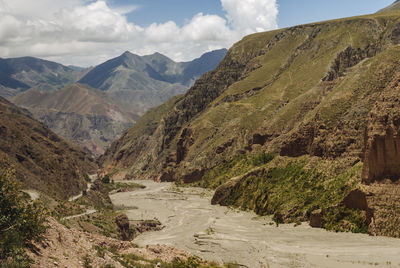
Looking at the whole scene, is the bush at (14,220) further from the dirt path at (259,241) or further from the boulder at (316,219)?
the boulder at (316,219)

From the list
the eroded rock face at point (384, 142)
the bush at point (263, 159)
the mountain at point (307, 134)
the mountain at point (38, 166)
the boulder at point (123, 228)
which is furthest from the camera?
the bush at point (263, 159)

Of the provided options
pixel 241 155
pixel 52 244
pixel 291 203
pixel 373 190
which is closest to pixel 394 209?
pixel 373 190

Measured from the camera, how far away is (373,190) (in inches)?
1810

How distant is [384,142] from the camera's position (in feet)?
156

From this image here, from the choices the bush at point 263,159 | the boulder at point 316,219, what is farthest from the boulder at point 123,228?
the bush at point 263,159

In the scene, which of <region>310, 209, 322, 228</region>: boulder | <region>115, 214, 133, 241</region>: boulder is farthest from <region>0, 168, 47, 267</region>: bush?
<region>115, 214, 133, 241</region>: boulder

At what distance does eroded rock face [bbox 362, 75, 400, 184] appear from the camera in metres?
46.3

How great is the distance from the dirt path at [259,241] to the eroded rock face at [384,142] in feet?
26.3

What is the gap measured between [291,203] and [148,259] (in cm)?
3146

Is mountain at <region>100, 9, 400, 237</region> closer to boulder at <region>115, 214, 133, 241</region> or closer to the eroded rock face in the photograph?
the eroded rock face

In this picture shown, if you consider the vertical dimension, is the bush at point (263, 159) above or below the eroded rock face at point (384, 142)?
below

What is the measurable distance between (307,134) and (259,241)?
32.1 metres

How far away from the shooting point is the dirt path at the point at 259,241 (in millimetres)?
38219

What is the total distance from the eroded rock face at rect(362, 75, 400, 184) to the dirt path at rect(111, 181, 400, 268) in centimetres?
801
